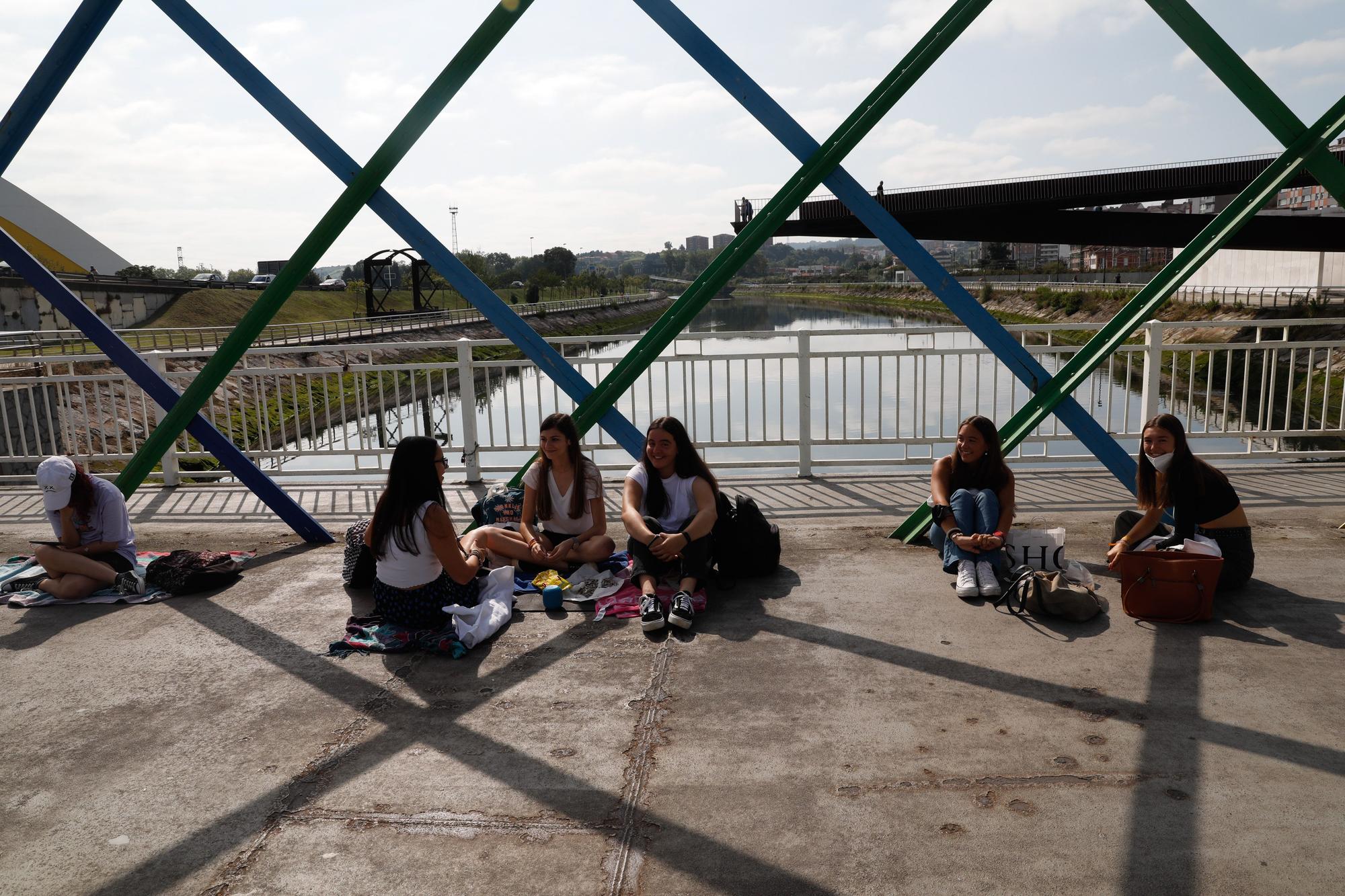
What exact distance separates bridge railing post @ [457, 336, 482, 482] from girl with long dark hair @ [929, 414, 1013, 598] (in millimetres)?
4224

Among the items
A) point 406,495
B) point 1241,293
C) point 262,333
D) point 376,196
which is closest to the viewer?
point 406,495

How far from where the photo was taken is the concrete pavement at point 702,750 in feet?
8.63

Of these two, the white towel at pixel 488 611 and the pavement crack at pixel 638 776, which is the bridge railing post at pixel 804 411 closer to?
the white towel at pixel 488 611

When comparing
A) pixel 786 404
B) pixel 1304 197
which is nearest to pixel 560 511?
pixel 786 404

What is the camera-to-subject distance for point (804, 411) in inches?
311

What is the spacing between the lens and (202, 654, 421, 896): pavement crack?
8.71ft

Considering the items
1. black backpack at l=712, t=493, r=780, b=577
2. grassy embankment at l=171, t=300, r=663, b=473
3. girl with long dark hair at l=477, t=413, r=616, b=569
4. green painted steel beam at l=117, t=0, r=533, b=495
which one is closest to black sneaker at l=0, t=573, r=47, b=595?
green painted steel beam at l=117, t=0, r=533, b=495

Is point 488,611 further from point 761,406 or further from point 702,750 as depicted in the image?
point 761,406

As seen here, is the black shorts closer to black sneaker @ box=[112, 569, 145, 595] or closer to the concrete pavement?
black sneaker @ box=[112, 569, 145, 595]

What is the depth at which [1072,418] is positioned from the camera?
225 inches

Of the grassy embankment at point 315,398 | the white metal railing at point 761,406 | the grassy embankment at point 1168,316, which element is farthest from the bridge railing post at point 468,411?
the grassy embankment at point 1168,316

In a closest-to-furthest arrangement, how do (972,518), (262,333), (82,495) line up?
(972,518) < (82,495) < (262,333)

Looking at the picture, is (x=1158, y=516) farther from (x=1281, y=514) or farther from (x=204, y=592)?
(x=204, y=592)

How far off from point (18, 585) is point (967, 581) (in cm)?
539
